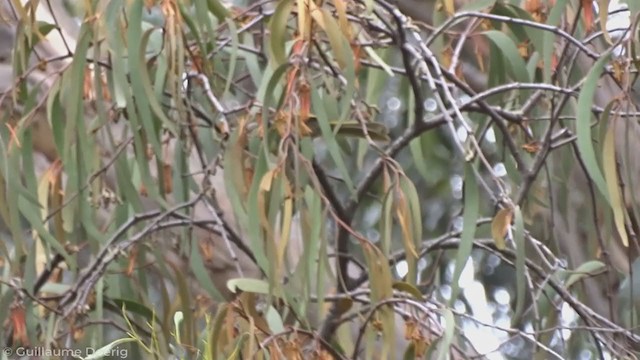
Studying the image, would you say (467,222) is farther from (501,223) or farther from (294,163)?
(294,163)

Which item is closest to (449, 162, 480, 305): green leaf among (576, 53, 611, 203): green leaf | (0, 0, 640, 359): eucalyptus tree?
(0, 0, 640, 359): eucalyptus tree

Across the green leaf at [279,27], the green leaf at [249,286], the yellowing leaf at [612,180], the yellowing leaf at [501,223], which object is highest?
the green leaf at [279,27]

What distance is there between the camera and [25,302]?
1465 millimetres

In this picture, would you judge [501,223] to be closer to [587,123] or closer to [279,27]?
[587,123]

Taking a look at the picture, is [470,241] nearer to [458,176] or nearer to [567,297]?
[567,297]

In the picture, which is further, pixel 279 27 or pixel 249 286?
pixel 249 286

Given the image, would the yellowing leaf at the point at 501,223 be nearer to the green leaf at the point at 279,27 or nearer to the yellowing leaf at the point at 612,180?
the yellowing leaf at the point at 612,180

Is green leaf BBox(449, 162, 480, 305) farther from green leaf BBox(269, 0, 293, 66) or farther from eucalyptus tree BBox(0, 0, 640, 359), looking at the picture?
green leaf BBox(269, 0, 293, 66)

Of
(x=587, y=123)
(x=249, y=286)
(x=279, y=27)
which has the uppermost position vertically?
(x=279, y=27)

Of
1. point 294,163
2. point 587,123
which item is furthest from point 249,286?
point 587,123

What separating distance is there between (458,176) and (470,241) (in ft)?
5.74

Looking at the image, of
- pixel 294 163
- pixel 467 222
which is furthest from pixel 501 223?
pixel 294 163

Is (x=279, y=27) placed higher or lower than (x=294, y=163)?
higher

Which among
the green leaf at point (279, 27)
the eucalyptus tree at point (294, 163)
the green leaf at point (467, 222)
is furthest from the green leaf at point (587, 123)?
the green leaf at point (279, 27)
